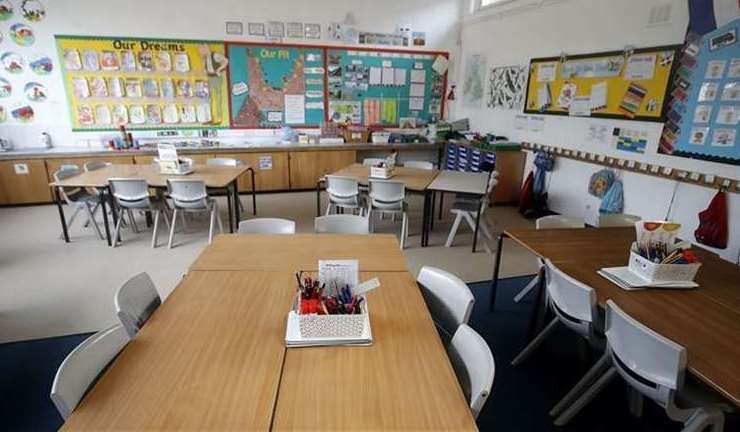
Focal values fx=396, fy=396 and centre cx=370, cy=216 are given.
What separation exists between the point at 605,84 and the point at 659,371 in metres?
3.83

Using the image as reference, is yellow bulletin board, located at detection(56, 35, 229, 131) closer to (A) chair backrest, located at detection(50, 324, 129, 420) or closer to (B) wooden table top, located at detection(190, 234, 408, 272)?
(B) wooden table top, located at detection(190, 234, 408, 272)

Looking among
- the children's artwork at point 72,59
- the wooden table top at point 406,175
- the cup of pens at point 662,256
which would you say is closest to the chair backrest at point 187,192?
the wooden table top at point 406,175

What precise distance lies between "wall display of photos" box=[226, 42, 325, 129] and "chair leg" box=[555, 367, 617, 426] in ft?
18.7

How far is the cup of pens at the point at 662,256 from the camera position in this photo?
199 centimetres

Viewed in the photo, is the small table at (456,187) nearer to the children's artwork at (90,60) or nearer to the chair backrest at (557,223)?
the chair backrest at (557,223)

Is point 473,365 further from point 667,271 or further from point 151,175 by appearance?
point 151,175

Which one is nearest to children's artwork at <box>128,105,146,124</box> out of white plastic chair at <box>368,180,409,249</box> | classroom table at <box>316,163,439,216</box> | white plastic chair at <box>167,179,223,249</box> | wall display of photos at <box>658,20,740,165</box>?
white plastic chair at <box>167,179,223,249</box>

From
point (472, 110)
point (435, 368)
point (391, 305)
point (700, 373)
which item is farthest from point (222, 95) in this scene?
point (700, 373)

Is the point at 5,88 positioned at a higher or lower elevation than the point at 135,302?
higher

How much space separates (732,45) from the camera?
10.5 feet

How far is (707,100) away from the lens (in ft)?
11.2

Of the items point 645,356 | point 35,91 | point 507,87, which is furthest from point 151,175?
point 507,87

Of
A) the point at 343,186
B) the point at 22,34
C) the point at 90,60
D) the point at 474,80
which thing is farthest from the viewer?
the point at 474,80

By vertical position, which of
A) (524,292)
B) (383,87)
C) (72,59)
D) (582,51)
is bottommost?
(524,292)
